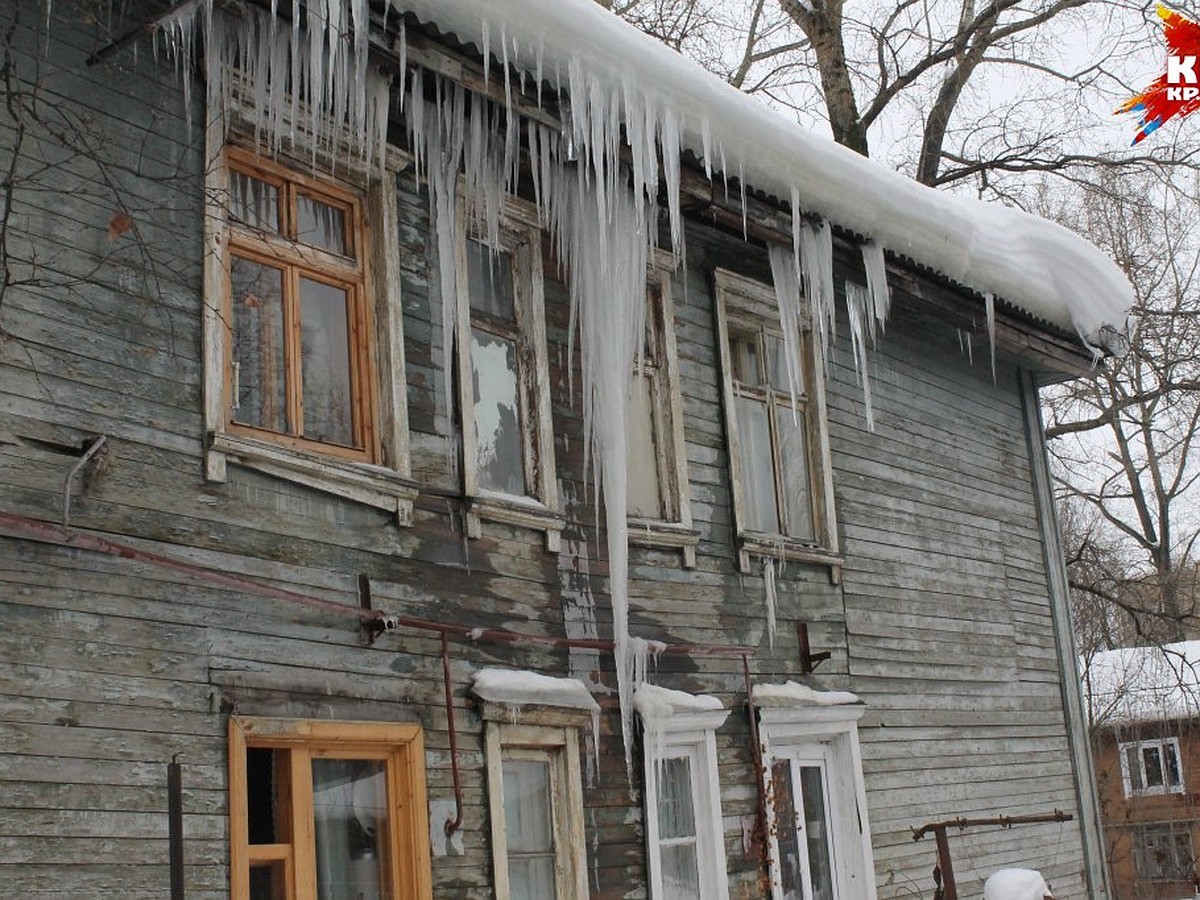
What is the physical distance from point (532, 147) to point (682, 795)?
11.5 ft

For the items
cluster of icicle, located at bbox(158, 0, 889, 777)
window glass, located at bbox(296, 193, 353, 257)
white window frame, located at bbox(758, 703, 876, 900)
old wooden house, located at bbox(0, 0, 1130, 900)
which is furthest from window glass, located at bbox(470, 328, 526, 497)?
white window frame, located at bbox(758, 703, 876, 900)

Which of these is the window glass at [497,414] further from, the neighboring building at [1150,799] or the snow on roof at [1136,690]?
the neighboring building at [1150,799]

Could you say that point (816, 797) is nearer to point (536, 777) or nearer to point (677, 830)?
point (677, 830)

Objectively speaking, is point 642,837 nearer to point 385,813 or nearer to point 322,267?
point 385,813

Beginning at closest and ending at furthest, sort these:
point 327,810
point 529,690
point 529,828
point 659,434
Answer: point 327,810 → point 529,690 → point 529,828 → point 659,434

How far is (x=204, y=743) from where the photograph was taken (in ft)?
18.4

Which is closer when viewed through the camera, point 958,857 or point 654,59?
point 654,59

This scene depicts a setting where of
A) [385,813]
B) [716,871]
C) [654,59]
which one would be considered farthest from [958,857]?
[654,59]

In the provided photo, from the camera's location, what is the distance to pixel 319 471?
6.28 m

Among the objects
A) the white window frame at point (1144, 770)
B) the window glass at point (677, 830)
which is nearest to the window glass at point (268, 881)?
the window glass at point (677, 830)

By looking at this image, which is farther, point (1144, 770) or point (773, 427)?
point (1144, 770)

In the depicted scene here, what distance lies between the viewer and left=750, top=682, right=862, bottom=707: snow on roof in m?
8.48

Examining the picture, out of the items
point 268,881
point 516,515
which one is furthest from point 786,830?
point 268,881

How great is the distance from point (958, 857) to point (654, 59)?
5733 millimetres
